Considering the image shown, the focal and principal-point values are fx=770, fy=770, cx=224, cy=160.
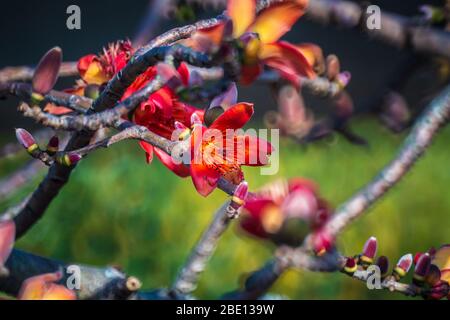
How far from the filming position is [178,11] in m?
0.63

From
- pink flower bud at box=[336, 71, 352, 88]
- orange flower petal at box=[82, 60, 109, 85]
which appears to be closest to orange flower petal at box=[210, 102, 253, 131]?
orange flower petal at box=[82, 60, 109, 85]

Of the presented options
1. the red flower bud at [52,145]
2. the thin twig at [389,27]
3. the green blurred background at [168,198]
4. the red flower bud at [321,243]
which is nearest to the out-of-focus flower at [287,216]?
the red flower bud at [321,243]

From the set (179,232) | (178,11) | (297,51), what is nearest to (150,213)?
(179,232)

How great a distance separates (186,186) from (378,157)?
14.1 inches

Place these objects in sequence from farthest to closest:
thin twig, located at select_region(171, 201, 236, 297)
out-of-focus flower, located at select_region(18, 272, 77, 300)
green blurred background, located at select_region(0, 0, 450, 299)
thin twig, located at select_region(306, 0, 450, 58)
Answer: green blurred background, located at select_region(0, 0, 450, 299) < thin twig, located at select_region(306, 0, 450, 58) < thin twig, located at select_region(171, 201, 236, 297) < out-of-focus flower, located at select_region(18, 272, 77, 300)

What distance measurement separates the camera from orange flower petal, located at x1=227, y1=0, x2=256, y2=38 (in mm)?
360

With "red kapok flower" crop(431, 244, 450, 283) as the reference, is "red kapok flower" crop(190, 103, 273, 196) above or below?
above

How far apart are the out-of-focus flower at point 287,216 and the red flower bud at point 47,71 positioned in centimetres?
12

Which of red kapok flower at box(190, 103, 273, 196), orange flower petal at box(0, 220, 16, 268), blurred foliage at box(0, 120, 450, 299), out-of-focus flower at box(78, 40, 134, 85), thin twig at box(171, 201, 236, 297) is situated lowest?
blurred foliage at box(0, 120, 450, 299)

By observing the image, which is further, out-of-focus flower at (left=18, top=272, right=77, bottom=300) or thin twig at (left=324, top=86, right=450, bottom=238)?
thin twig at (left=324, top=86, right=450, bottom=238)

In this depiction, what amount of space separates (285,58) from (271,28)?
2 centimetres

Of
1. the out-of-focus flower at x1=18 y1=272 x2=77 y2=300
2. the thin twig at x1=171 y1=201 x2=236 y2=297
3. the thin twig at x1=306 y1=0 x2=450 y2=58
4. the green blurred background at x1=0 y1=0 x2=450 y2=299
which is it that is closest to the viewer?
the out-of-focus flower at x1=18 y1=272 x2=77 y2=300

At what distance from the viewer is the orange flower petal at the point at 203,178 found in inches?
13.9

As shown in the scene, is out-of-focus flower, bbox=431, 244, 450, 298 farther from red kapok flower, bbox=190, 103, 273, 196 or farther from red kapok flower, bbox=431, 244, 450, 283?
red kapok flower, bbox=190, 103, 273, 196
